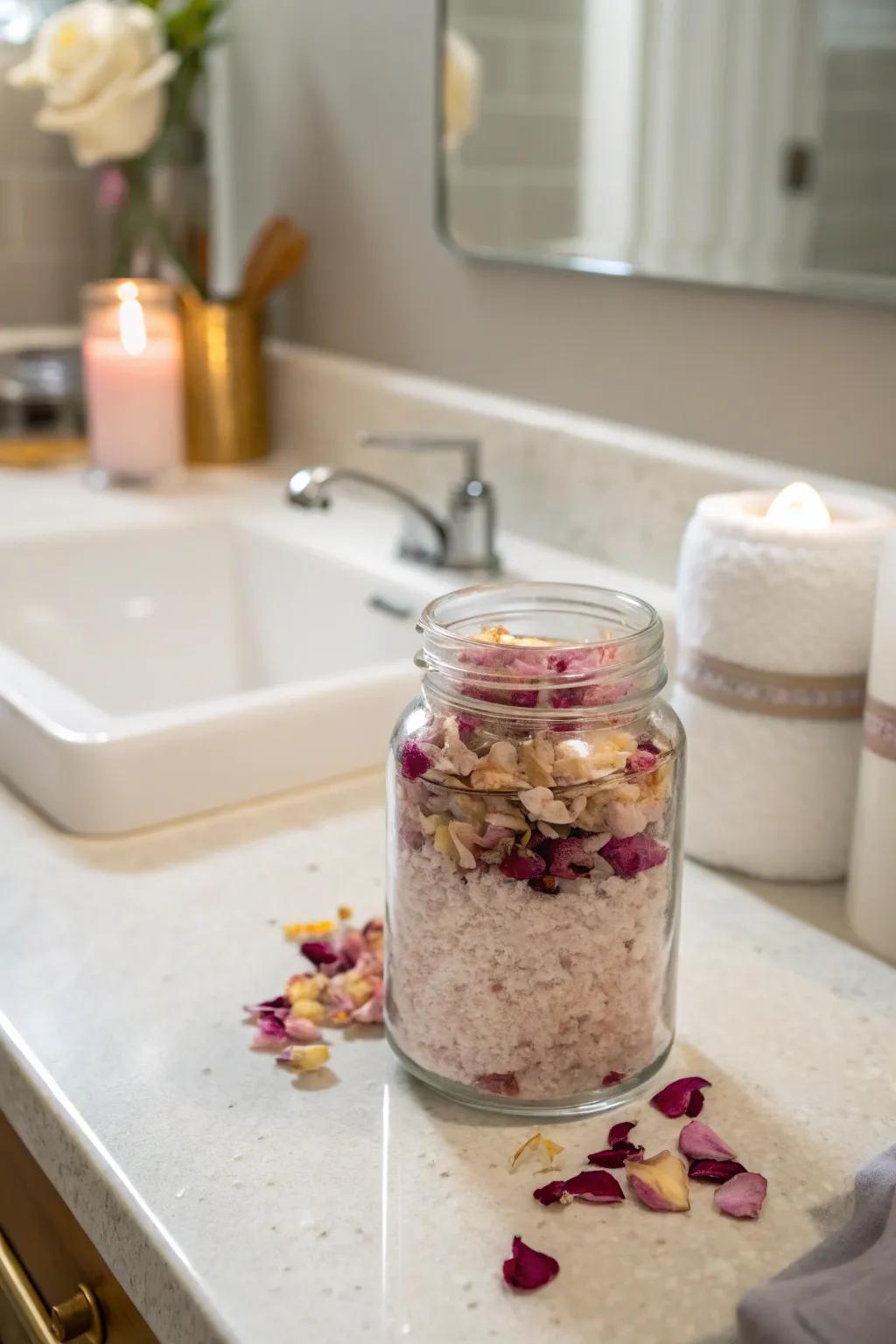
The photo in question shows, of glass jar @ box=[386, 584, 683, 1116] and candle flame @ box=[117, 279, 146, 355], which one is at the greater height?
candle flame @ box=[117, 279, 146, 355]

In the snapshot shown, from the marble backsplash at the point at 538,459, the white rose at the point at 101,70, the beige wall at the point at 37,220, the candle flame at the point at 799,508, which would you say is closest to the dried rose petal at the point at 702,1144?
the candle flame at the point at 799,508

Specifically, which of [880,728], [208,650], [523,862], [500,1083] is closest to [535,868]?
[523,862]

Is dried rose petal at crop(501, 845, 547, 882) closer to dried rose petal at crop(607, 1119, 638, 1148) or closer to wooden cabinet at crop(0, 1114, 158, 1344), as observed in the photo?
dried rose petal at crop(607, 1119, 638, 1148)

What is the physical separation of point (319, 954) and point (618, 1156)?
0.70ft

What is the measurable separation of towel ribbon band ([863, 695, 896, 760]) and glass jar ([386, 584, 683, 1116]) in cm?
15

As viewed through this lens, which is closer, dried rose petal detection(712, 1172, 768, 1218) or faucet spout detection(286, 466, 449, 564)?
dried rose petal detection(712, 1172, 768, 1218)

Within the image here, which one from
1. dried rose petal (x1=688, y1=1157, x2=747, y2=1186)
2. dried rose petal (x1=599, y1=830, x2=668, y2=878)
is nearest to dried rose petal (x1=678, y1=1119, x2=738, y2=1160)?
dried rose petal (x1=688, y1=1157, x2=747, y2=1186)

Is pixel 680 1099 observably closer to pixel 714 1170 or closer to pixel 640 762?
pixel 714 1170

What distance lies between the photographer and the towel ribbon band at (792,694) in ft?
2.76

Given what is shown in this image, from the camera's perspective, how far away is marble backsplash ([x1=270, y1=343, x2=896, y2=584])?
1146 mm

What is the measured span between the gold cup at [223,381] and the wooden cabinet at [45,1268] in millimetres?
954

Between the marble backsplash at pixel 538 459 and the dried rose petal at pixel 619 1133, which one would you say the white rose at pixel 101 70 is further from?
the dried rose petal at pixel 619 1133

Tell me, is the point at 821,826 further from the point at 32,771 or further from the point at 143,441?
the point at 143,441

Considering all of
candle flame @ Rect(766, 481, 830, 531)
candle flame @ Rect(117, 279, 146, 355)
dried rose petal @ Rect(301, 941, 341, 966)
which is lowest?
dried rose petal @ Rect(301, 941, 341, 966)
